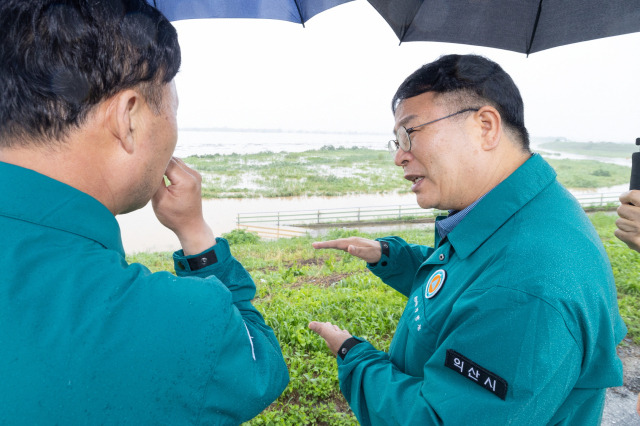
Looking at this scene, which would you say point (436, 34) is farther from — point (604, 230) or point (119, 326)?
point (604, 230)

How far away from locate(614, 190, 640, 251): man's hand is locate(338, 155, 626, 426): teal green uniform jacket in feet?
1.24

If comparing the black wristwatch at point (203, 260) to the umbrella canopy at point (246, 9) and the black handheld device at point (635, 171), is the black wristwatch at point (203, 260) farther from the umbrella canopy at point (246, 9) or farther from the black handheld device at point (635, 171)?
the black handheld device at point (635, 171)

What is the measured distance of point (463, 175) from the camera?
1.20 meters

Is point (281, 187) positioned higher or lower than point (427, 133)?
lower

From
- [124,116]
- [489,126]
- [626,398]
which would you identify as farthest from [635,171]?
[626,398]

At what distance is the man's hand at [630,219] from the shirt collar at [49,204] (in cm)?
156

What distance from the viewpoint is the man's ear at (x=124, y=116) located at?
2.21 feet

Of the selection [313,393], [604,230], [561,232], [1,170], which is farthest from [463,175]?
[604,230]

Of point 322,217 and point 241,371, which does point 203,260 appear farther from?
point 322,217

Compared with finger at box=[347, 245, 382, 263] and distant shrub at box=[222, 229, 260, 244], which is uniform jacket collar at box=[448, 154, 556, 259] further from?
distant shrub at box=[222, 229, 260, 244]

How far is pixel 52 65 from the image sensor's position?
617 millimetres

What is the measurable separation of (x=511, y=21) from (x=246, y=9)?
1103 millimetres

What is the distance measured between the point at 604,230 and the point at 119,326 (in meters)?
9.17

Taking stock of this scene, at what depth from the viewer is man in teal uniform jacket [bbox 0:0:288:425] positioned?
20.0 inches
